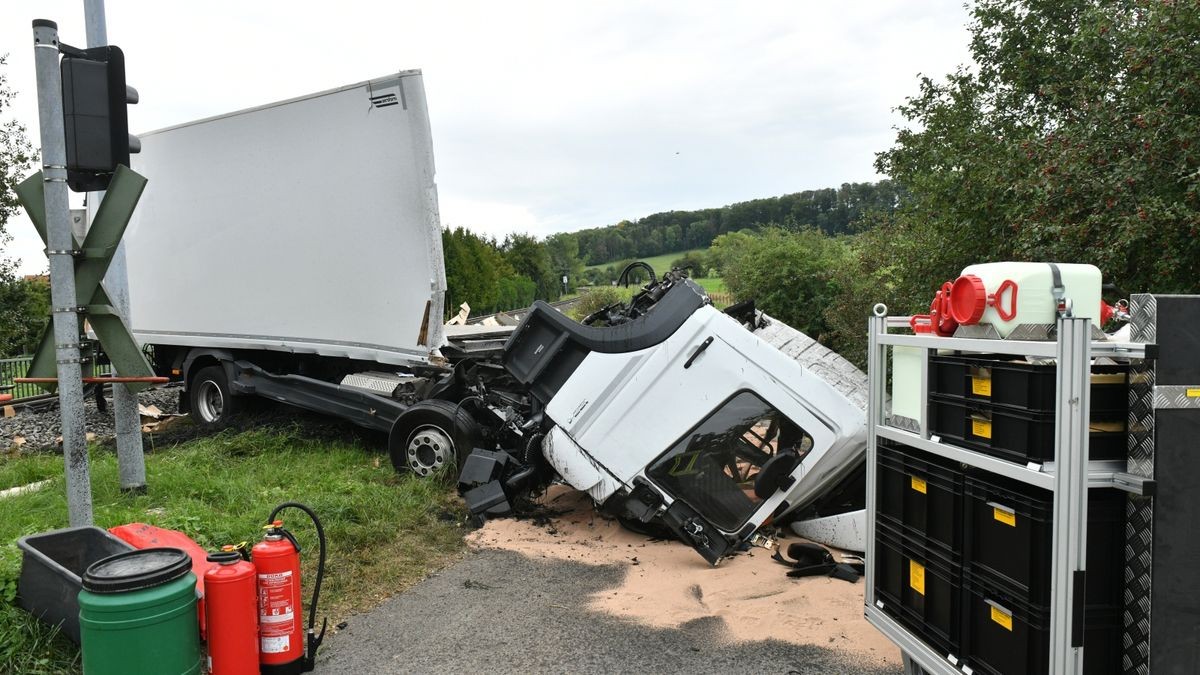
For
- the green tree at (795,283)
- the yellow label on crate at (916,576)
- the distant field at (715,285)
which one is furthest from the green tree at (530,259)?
the yellow label on crate at (916,576)

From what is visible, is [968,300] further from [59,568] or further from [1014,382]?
[59,568]

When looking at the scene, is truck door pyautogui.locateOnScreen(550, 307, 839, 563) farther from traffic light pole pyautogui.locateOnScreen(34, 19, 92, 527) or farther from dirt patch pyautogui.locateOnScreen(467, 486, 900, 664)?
traffic light pole pyautogui.locateOnScreen(34, 19, 92, 527)

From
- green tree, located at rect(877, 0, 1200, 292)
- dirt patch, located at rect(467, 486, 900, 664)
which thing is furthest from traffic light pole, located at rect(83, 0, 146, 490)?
green tree, located at rect(877, 0, 1200, 292)

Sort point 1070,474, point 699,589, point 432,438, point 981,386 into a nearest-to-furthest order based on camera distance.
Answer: point 1070,474
point 981,386
point 699,589
point 432,438

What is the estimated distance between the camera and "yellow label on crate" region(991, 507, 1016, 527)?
2.75 metres

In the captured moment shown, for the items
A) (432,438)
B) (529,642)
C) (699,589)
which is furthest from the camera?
(432,438)

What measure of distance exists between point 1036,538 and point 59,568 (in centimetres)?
395

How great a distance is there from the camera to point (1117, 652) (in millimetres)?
2611

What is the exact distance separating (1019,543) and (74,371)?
4.14 m

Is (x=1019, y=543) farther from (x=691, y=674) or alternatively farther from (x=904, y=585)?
(x=691, y=674)

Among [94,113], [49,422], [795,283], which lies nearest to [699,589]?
[94,113]

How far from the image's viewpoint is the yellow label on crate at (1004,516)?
9.01ft

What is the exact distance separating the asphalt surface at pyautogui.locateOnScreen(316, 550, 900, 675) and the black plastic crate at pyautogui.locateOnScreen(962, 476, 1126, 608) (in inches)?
51.0

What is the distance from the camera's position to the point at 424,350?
299 inches
